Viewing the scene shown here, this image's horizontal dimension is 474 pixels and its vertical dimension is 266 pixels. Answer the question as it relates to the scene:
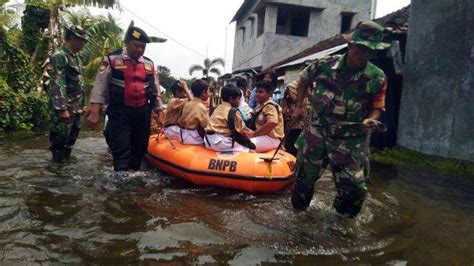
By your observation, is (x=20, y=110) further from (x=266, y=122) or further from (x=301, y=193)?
(x=301, y=193)

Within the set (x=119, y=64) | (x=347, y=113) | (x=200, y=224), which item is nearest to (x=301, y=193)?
(x=347, y=113)

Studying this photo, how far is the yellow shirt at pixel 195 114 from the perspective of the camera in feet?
18.7

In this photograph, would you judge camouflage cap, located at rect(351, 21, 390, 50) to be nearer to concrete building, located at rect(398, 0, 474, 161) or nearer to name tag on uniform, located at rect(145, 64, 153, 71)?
name tag on uniform, located at rect(145, 64, 153, 71)

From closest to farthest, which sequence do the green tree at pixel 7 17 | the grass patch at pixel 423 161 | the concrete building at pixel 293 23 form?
the grass patch at pixel 423 161 → the green tree at pixel 7 17 → the concrete building at pixel 293 23

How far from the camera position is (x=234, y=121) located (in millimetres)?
5203

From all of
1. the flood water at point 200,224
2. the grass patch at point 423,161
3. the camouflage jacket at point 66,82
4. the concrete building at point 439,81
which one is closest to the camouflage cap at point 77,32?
the camouflage jacket at point 66,82

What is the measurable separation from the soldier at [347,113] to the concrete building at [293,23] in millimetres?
16129

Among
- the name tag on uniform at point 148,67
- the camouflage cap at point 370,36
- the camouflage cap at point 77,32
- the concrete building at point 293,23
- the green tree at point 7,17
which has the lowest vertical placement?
the name tag on uniform at point 148,67

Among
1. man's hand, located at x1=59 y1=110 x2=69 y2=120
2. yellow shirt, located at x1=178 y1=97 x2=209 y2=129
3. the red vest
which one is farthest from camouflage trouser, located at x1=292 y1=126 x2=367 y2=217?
man's hand, located at x1=59 y1=110 x2=69 y2=120

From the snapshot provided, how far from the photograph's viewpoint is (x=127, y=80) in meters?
4.96

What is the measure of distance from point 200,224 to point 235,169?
125cm

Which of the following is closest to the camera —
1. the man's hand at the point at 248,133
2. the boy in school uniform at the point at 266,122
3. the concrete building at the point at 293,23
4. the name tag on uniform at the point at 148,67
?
the name tag on uniform at the point at 148,67

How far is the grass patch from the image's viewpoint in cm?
721

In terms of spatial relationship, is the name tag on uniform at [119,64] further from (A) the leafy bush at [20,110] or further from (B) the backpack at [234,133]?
(A) the leafy bush at [20,110]
